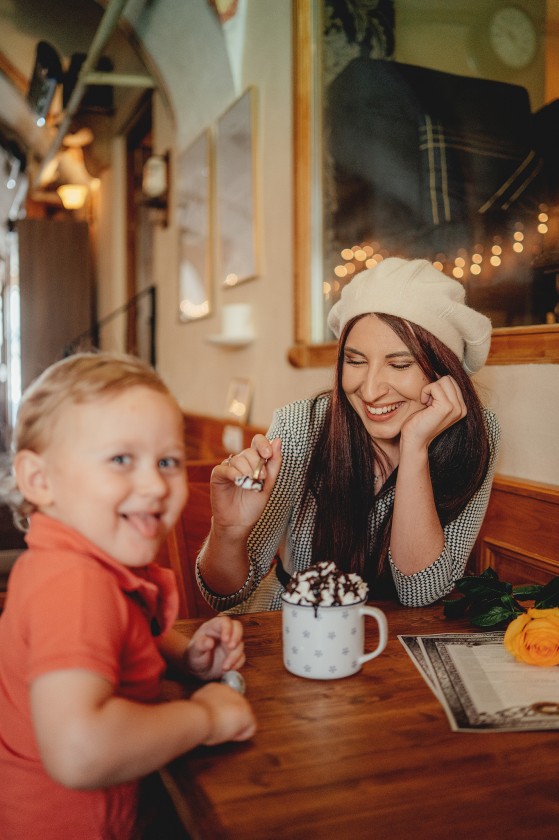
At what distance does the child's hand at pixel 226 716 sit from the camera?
0.77 meters

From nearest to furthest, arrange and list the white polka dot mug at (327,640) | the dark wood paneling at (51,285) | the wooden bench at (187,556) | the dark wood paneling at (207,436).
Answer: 1. the white polka dot mug at (327,640)
2. the wooden bench at (187,556)
3. the dark wood paneling at (207,436)
4. the dark wood paneling at (51,285)

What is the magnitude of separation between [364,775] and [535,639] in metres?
0.38

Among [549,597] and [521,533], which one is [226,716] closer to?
[549,597]

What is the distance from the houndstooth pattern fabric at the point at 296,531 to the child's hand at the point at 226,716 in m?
0.61

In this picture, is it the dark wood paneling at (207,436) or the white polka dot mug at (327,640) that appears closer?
the white polka dot mug at (327,640)

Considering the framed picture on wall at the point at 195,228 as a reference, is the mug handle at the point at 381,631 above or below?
below

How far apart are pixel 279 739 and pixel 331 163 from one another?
2365 mm

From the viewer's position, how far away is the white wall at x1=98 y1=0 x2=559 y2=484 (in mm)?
1803

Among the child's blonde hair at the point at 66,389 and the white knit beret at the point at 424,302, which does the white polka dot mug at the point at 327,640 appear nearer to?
the child's blonde hair at the point at 66,389

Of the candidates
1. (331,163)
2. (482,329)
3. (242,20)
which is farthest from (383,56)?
(482,329)

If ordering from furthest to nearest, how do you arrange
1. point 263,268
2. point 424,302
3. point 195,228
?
point 195,228 → point 263,268 → point 424,302

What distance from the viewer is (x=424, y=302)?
4.84 ft

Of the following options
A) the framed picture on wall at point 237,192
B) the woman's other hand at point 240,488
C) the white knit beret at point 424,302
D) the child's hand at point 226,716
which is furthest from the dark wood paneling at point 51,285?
the child's hand at point 226,716

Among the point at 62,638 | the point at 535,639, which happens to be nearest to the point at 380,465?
the point at 535,639
